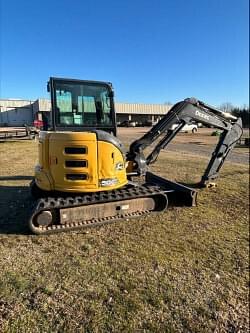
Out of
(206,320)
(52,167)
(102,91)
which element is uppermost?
(102,91)

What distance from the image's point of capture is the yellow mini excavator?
4.96 metres

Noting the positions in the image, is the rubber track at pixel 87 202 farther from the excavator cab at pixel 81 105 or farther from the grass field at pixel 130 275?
the excavator cab at pixel 81 105

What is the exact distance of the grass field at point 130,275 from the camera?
3026 mm

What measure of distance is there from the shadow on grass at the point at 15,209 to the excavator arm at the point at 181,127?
A: 2.36m

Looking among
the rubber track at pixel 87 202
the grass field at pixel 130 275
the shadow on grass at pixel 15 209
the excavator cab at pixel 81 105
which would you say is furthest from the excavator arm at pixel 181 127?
the shadow on grass at pixel 15 209

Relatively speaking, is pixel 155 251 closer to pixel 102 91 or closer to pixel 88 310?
pixel 88 310

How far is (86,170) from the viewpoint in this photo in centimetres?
505

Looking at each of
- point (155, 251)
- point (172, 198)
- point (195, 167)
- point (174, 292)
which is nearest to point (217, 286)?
point (174, 292)

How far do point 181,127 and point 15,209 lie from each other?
13.5ft

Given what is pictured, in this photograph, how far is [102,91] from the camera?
5.74 metres

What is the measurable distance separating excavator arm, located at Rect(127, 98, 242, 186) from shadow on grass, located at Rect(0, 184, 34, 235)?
2.36 meters

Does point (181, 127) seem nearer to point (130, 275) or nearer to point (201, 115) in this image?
point (201, 115)

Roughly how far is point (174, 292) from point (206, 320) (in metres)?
0.49

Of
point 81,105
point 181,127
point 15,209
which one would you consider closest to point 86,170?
point 81,105
